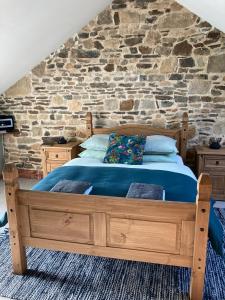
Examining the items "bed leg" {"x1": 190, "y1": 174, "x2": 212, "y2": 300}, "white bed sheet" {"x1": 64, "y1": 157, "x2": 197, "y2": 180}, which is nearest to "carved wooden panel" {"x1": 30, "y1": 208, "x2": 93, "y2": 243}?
"bed leg" {"x1": 190, "y1": 174, "x2": 212, "y2": 300}

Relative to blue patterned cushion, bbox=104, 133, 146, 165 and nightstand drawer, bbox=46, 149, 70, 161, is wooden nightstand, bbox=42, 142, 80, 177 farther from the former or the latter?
blue patterned cushion, bbox=104, 133, 146, 165

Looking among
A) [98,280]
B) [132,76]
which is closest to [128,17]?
[132,76]

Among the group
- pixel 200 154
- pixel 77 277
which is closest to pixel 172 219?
pixel 77 277

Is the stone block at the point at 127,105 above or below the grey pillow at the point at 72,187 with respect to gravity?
A: above

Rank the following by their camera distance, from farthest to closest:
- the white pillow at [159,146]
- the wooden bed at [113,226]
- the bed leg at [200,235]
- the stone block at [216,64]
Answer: the stone block at [216,64] < the white pillow at [159,146] < the wooden bed at [113,226] < the bed leg at [200,235]

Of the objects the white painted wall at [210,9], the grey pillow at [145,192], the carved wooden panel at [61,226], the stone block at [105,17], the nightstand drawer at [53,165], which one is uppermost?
the stone block at [105,17]

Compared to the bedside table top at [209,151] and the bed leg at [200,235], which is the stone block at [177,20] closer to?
the bedside table top at [209,151]

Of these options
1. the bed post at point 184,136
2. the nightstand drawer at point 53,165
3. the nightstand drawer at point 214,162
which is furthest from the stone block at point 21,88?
the nightstand drawer at point 214,162

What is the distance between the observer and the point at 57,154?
14.0 ft

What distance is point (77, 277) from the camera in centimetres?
240

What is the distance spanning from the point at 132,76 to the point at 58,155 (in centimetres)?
165

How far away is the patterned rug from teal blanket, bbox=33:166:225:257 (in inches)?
15.9

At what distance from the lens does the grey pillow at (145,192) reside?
226cm

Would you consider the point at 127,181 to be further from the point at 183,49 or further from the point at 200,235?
the point at 183,49
